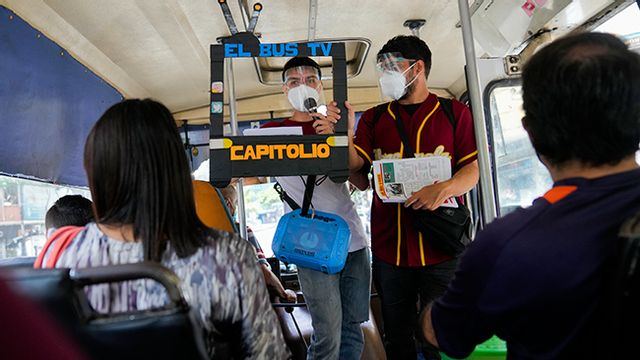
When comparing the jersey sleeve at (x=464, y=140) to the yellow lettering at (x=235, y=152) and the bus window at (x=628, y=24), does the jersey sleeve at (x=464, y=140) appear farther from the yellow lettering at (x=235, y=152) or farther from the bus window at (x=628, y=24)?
the yellow lettering at (x=235, y=152)

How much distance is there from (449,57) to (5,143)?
12.3ft

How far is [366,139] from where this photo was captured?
7.76 ft

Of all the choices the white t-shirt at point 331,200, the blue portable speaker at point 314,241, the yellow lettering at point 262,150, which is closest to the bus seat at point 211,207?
the blue portable speaker at point 314,241

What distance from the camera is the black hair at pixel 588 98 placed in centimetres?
102

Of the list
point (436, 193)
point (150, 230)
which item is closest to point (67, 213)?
point (150, 230)

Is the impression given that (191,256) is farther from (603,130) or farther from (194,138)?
(194,138)

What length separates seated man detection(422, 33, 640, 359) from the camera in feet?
3.26

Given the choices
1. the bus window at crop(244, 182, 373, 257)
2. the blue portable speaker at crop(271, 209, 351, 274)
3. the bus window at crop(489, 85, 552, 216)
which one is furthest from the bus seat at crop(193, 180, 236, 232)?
the bus window at crop(244, 182, 373, 257)

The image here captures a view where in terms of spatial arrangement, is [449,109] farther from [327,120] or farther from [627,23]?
[627,23]

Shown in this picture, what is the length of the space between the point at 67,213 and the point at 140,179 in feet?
5.59

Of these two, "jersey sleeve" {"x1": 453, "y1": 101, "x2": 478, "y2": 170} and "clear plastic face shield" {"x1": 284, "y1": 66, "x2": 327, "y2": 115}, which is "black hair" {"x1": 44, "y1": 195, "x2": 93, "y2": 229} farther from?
"jersey sleeve" {"x1": 453, "y1": 101, "x2": 478, "y2": 170}

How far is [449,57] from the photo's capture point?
15.2 feet

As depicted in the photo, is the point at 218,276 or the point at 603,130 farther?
the point at 218,276

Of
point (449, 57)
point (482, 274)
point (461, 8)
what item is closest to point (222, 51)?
point (461, 8)
